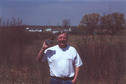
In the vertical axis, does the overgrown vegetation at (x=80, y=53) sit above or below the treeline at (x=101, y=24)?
below

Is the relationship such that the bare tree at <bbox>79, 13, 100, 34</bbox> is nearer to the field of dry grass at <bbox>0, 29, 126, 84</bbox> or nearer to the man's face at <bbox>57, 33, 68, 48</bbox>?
the field of dry grass at <bbox>0, 29, 126, 84</bbox>

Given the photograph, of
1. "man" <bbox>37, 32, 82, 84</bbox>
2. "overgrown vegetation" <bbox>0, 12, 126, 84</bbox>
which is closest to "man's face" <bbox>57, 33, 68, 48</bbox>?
"man" <bbox>37, 32, 82, 84</bbox>

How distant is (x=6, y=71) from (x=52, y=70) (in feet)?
14.3

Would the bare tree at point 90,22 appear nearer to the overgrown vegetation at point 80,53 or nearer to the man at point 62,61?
the overgrown vegetation at point 80,53

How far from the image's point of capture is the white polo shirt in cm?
335

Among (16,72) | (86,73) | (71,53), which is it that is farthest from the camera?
(16,72)

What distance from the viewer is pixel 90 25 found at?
7258 millimetres

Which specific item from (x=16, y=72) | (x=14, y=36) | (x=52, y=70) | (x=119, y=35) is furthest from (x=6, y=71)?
(x=52, y=70)

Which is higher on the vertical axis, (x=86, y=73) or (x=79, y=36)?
(x=79, y=36)

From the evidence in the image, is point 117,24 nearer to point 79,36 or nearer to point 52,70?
point 79,36

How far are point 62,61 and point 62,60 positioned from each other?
0.01 m

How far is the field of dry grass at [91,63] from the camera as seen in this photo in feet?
22.3

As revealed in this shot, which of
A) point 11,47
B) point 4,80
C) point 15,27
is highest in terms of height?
point 15,27

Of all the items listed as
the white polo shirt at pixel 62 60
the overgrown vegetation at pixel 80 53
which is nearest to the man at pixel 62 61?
the white polo shirt at pixel 62 60
